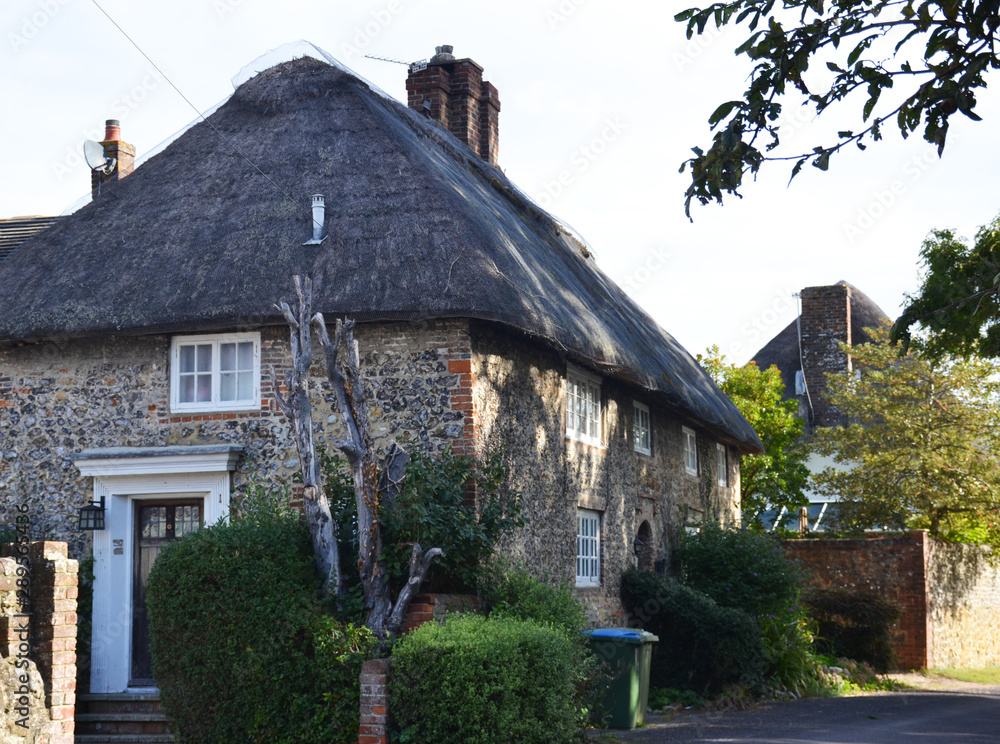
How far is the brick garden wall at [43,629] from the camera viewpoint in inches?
310

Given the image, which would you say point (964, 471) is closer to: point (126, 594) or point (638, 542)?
point (638, 542)

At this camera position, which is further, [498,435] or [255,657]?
[498,435]

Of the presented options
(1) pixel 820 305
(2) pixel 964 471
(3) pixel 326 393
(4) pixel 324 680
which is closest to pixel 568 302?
(3) pixel 326 393

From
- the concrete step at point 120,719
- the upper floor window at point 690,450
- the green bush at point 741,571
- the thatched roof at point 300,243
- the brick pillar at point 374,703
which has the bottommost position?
the concrete step at point 120,719

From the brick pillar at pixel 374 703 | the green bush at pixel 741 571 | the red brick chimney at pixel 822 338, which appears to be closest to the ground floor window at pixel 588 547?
the green bush at pixel 741 571

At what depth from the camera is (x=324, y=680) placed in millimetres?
10422

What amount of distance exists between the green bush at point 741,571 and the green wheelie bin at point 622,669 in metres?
4.37

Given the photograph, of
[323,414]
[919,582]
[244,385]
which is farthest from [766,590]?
[244,385]

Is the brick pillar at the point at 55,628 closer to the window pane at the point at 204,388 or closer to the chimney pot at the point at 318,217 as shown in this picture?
the window pane at the point at 204,388

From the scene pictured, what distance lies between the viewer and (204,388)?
43.0 ft

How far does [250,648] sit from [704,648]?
7.20 m

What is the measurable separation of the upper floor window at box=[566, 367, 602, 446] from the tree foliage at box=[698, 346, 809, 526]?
12.3 meters

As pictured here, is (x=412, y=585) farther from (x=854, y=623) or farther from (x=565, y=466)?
(x=854, y=623)

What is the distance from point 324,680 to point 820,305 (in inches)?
989
